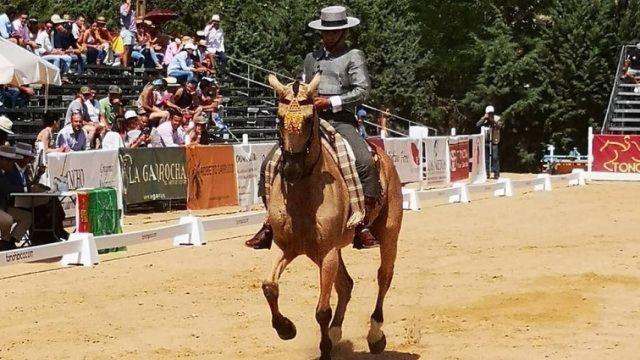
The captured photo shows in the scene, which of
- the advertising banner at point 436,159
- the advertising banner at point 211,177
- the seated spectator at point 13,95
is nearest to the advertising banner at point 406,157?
the advertising banner at point 436,159

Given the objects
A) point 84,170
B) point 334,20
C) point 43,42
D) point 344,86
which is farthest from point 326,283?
point 43,42

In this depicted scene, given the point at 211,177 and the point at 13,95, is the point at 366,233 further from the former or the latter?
the point at 13,95

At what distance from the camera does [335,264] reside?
9242mm

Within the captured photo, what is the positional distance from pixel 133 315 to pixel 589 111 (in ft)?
124

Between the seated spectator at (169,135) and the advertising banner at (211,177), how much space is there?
143 centimetres

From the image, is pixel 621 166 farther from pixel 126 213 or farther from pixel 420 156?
pixel 126 213

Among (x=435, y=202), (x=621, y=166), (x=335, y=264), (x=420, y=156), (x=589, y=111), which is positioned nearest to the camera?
(x=335, y=264)

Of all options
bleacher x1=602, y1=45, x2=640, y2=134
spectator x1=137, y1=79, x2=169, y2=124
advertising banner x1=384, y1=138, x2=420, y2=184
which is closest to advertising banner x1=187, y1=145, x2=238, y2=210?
spectator x1=137, y1=79, x2=169, y2=124

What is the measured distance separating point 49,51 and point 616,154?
1797 centimetres

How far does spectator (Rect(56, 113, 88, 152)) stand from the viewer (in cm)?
2094

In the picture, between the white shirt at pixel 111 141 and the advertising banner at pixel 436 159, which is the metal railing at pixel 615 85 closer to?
the advertising banner at pixel 436 159

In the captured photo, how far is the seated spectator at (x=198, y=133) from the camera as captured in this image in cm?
2483

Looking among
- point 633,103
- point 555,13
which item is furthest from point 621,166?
point 555,13

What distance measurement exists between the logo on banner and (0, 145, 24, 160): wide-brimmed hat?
24271 millimetres
